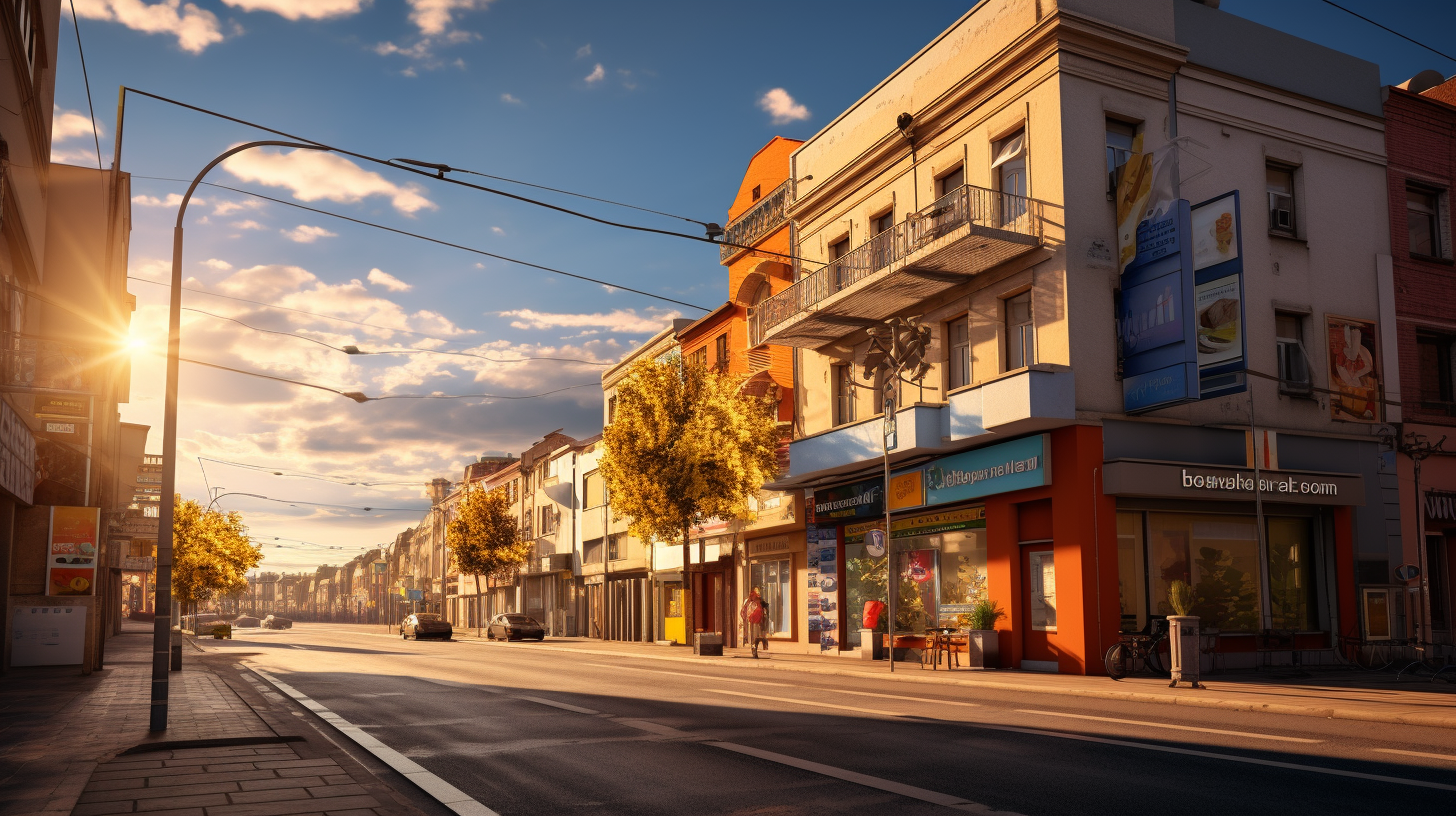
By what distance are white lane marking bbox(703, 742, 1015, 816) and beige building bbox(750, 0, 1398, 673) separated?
42.2ft

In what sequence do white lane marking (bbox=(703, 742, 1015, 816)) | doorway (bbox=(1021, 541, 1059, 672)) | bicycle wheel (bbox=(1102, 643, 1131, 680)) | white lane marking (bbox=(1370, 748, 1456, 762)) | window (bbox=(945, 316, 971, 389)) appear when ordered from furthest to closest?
1. window (bbox=(945, 316, 971, 389))
2. doorway (bbox=(1021, 541, 1059, 672))
3. bicycle wheel (bbox=(1102, 643, 1131, 680))
4. white lane marking (bbox=(1370, 748, 1456, 762))
5. white lane marking (bbox=(703, 742, 1015, 816))

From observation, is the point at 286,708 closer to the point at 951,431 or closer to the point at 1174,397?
the point at 951,431

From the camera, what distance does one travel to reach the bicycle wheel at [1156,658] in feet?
66.0

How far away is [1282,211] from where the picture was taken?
24594 mm

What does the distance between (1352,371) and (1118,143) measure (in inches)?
305

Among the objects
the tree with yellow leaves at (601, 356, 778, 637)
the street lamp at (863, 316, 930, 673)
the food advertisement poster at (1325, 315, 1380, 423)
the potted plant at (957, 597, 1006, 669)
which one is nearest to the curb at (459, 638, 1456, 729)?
the potted plant at (957, 597, 1006, 669)

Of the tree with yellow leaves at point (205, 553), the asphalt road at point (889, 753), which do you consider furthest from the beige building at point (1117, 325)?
the tree with yellow leaves at point (205, 553)

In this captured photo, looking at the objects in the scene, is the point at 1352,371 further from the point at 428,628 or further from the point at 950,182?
the point at 428,628

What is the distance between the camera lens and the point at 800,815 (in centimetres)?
686

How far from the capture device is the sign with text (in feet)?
66.5

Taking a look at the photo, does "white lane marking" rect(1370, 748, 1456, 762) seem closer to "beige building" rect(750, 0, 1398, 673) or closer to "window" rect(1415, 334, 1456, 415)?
"beige building" rect(750, 0, 1398, 673)

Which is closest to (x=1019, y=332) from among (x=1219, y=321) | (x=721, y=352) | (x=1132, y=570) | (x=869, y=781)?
(x=1219, y=321)

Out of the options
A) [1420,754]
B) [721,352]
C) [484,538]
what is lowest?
[1420,754]

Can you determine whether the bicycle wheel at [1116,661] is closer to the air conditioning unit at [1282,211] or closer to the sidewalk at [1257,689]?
the sidewalk at [1257,689]
